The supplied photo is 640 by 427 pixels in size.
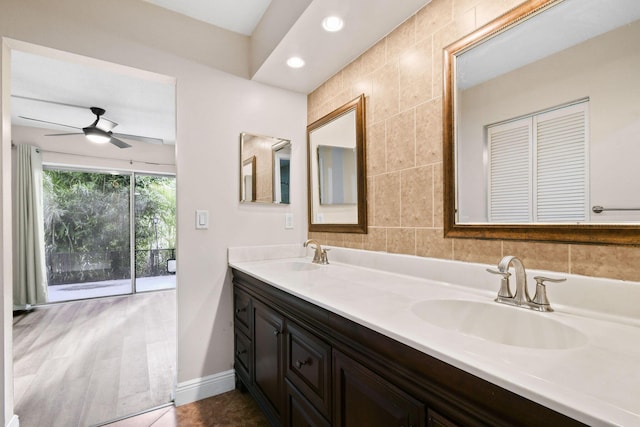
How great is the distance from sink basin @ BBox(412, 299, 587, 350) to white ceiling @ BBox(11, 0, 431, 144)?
1.37 m

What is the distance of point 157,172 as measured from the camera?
4609 millimetres

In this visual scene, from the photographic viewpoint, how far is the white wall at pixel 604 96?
81 cm

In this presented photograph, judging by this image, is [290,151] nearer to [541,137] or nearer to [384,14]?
[384,14]

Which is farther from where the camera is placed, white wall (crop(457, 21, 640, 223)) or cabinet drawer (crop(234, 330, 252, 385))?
cabinet drawer (crop(234, 330, 252, 385))

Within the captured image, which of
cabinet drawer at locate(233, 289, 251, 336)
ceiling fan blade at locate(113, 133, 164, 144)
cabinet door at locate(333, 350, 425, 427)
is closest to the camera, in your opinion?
cabinet door at locate(333, 350, 425, 427)

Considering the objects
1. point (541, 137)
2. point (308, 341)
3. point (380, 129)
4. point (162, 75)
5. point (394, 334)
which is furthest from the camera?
point (162, 75)

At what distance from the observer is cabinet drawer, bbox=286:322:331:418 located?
102 centimetres

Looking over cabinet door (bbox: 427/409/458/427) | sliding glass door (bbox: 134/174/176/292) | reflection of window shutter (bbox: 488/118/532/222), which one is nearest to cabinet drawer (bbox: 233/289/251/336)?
cabinet door (bbox: 427/409/458/427)

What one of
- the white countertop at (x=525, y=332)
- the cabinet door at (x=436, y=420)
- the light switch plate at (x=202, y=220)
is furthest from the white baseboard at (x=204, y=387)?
the cabinet door at (x=436, y=420)

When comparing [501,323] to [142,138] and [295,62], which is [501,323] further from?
[142,138]

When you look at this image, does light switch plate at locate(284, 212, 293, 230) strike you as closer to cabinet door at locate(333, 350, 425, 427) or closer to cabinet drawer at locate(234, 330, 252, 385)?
cabinet drawer at locate(234, 330, 252, 385)

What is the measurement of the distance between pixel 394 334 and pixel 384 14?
149 centimetres

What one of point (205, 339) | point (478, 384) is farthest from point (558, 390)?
point (205, 339)

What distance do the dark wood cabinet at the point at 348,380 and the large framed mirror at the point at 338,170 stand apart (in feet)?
2.31
